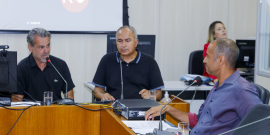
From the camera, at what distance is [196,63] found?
398 cm

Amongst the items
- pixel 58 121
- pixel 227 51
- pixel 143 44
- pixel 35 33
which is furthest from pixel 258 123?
pixel 35 33

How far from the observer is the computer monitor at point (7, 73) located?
6.79 feet

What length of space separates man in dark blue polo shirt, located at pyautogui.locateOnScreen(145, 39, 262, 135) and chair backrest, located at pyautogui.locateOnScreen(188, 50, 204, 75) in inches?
83.0

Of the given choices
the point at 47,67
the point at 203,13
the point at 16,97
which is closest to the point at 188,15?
the point at 203,13

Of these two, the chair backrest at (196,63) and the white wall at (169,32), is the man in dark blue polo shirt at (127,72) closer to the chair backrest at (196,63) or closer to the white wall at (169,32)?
the chair backrest at (196,63)

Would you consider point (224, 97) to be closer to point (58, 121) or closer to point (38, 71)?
point (58, 121)

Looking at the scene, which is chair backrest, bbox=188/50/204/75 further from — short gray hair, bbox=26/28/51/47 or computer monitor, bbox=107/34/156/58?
short gray hair, bbox=26/28/51/47

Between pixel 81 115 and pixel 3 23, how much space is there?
2316 millimetres

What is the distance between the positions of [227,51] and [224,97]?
273 mm

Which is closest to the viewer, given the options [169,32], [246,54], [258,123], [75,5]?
[258,123]

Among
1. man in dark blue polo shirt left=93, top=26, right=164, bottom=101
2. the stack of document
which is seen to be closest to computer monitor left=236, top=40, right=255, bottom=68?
man in dark blue polo shirt left=93, top=26, right=164, bottom=101

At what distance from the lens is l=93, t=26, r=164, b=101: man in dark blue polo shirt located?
2654 millimetres

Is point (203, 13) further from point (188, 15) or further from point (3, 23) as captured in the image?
point (3, 23)

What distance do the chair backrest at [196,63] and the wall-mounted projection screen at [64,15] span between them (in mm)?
1033
